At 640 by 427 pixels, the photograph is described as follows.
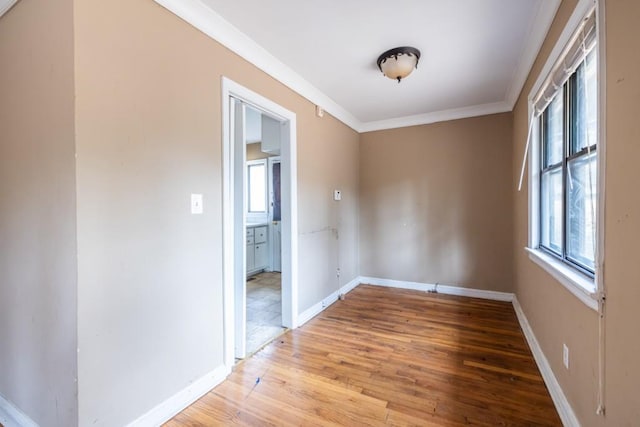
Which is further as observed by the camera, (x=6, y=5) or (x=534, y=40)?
(x=534, y=40)

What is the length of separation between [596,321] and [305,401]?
1.58 m

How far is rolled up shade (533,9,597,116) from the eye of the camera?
129 centimetres

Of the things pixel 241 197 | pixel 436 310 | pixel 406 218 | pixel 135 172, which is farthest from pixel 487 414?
pixel 406 218

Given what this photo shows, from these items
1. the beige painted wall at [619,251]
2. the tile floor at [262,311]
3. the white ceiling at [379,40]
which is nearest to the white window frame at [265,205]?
the tile floor at [262,311]

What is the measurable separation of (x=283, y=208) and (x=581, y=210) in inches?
88.6

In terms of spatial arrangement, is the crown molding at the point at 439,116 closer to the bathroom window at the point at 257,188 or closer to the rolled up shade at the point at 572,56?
the rolled up shade at the point at 572,56

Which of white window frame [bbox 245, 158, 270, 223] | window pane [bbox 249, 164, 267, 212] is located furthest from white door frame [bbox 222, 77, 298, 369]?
window pane [bbox 249, 164, 267, 212]

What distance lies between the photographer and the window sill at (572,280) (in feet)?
4.10

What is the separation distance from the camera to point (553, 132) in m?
2.21

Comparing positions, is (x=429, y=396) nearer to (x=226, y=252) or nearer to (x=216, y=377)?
(x=216, y=377)

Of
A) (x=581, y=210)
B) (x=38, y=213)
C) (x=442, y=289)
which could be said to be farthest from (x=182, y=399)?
(x=442, y=289)

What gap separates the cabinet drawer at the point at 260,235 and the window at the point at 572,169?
4057 millimetres

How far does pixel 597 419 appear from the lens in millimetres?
1216

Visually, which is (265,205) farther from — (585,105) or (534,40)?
(585,105)
